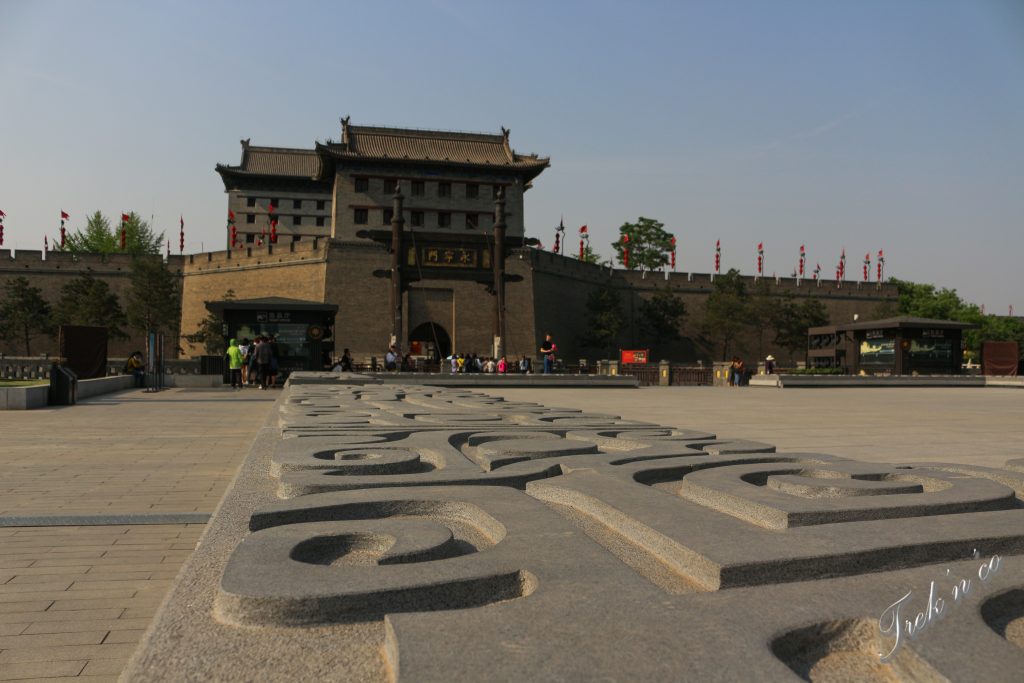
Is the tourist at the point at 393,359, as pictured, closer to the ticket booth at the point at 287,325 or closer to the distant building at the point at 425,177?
the ticket booth at the point at 287,325

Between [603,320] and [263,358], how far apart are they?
997 inches

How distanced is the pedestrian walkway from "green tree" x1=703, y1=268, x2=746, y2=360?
3860cm

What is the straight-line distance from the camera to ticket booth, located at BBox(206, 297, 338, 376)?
20016 mm

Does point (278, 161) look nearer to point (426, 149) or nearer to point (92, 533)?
point (426, 149)

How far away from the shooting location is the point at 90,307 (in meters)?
38.1

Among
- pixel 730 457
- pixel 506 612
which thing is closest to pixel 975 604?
pixel 506 612

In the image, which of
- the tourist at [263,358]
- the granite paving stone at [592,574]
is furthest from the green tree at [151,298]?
the granite paving stone at [592,574]

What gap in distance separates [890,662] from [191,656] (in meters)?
1.40

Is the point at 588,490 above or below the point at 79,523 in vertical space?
above

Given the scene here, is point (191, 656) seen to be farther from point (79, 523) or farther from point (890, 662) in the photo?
point (79, 523)

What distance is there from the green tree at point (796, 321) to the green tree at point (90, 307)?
119ft

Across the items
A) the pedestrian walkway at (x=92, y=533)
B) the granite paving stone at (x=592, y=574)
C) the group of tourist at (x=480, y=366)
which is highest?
the group of tourist at (x=480, y=366)

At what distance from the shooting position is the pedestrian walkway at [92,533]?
2.23 meters

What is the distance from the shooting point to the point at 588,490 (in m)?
3.05
